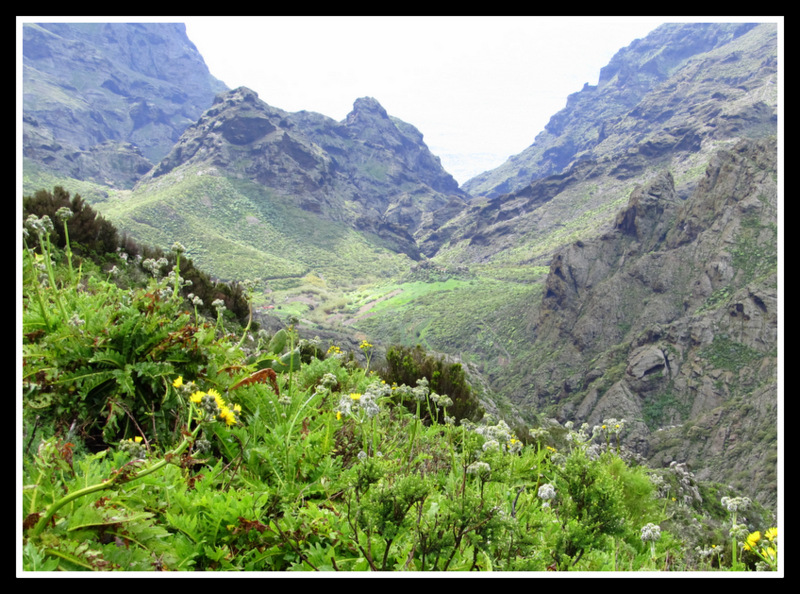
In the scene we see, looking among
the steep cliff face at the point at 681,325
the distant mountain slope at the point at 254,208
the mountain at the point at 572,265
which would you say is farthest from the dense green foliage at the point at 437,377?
the distant mountain slope at the point at 254,208

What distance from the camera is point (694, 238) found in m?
61.3

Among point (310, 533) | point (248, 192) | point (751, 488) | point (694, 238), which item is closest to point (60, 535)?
point (310, 533)

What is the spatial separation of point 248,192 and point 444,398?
498 feet

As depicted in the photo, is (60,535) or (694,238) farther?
(694,238)

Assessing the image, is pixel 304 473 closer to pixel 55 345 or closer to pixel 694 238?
pixel 55 345

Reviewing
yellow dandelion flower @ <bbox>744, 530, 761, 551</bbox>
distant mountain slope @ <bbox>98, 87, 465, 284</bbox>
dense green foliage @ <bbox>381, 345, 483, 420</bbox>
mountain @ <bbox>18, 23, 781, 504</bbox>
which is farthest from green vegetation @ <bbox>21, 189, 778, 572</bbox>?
distant mountain slope @ <bbox>98, 87, 465, 284</bbox>

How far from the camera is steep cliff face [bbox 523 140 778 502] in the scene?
3456 centimetres

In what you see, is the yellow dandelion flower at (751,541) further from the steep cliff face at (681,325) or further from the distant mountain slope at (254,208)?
the distant mountain slope at (254,208)

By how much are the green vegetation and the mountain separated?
71.0 inches

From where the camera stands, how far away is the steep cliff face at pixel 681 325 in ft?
113

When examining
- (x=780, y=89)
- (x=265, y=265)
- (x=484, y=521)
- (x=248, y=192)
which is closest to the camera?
(x=484, y=521)

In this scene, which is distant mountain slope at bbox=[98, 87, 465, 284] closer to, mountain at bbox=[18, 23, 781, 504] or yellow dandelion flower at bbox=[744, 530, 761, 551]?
mountain at bbox=[18, 23, 781, 504]

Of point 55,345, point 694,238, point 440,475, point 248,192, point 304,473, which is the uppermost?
point 248,192

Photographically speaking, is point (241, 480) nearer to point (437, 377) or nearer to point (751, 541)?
point (751, 541)
